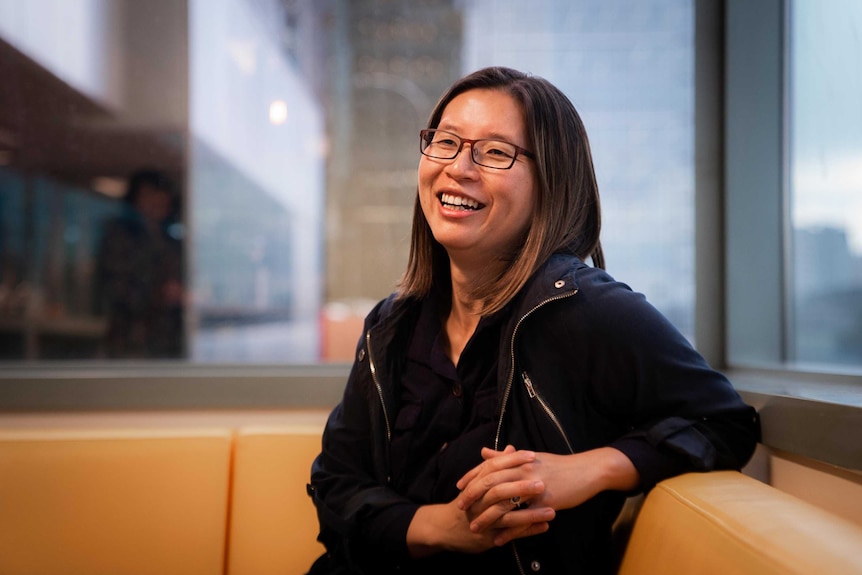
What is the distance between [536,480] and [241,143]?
1785 millimetres

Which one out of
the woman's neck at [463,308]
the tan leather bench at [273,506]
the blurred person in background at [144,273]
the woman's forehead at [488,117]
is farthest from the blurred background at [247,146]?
the woman's forehead at [488,117]

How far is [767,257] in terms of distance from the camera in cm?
213

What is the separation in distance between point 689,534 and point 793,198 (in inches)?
52.9

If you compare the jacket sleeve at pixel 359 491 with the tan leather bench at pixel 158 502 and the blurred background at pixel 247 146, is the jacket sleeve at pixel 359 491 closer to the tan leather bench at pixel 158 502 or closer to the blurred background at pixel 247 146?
the tan leather bench at pixel 158 502

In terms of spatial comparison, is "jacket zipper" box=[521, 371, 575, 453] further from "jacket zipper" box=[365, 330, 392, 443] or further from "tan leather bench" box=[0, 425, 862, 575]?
"tan leather bench" box=[0, 425, 862, 575]

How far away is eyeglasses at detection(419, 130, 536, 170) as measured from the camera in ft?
4.52

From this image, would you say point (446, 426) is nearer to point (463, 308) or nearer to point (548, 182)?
point (463, 308)

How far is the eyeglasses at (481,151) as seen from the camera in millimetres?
1377

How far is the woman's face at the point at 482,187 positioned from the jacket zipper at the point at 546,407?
268 millimetres

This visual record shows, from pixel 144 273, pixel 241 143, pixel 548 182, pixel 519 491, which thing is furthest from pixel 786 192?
pixel 144 273

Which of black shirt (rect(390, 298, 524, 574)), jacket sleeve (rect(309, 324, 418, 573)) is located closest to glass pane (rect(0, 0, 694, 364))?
jacket sleeve (rect(309, 324, 418, 573))

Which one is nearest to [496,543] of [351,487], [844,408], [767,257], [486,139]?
[351,487]

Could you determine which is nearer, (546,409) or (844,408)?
(844,408)

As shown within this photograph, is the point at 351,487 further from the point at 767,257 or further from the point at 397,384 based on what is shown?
the point at 767,257
